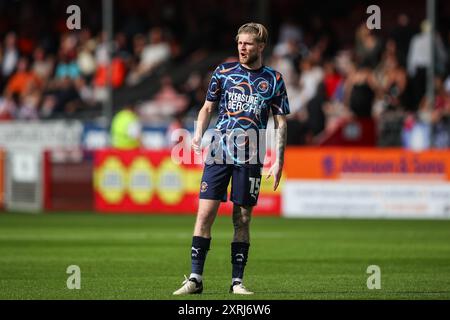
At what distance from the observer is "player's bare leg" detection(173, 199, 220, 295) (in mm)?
11164

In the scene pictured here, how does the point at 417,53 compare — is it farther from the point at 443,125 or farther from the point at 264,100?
the point at 264,100

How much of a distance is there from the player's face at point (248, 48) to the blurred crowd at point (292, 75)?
1457cm

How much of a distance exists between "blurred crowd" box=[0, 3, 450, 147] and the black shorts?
14.5 metres

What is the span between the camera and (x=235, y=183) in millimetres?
11328

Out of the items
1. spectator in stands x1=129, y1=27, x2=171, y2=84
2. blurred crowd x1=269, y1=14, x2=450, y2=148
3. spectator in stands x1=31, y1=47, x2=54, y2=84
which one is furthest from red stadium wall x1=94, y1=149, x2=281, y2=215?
spectator in stands x1=31, y1=47, x2=54, y2=84

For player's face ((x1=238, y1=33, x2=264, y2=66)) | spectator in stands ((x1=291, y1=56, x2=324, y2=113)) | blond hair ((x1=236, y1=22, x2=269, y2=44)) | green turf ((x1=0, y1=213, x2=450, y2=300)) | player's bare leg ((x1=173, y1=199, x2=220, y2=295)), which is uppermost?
spectator in stands ((x1=291, y1=56, x2=324, y2=113))

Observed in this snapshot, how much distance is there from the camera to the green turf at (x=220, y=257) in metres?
11.8

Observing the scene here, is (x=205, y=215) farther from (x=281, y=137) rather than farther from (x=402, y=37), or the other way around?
(x=402, y=37)

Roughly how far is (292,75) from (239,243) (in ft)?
56.7

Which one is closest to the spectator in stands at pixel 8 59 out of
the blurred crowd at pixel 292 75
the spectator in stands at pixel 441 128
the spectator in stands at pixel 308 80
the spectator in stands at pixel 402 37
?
the blurred crowd at pixel 292 75

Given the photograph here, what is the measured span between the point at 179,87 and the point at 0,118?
5.22 meters

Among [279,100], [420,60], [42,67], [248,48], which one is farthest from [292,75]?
[248,48]

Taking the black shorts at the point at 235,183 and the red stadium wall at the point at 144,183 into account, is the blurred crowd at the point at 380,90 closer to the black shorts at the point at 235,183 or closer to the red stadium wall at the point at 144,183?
the red stadium wall at the point at 144,183

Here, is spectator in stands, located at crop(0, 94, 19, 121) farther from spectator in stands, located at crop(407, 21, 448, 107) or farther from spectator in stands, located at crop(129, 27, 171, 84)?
spectator in stands, located at crop(407, 21, 448, 107)
